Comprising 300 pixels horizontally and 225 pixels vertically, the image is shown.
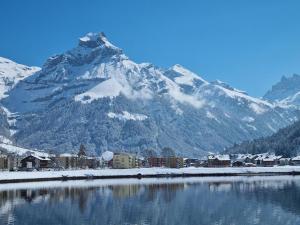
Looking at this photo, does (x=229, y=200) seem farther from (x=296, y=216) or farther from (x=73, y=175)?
(x=73, y=175)

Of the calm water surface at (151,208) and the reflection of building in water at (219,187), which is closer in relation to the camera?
the calm water surface at (151,208)

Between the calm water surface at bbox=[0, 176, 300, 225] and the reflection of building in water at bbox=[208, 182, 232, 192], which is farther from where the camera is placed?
the reflection of building in water at bbox=[208, 182, 232, 192]

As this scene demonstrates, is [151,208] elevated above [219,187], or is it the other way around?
[219,187]

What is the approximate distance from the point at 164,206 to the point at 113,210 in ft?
25.3

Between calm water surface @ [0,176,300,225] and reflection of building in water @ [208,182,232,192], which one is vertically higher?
reflection of building in water @ [208,182,232,192]

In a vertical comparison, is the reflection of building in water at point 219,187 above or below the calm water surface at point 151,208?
above

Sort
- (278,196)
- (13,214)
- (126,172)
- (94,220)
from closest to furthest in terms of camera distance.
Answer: (94,220) < (13,214) < (278,196) < (126,172)

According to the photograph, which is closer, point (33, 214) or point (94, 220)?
point (94, 220)

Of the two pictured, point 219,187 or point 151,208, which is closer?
point 151,208

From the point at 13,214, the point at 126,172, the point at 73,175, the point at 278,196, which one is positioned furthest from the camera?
the point at 126,172

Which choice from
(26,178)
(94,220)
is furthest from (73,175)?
(94,220)

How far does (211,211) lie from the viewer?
2876 inches

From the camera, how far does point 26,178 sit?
Answer: 160 meters

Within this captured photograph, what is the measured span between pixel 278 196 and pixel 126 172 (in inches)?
4240
